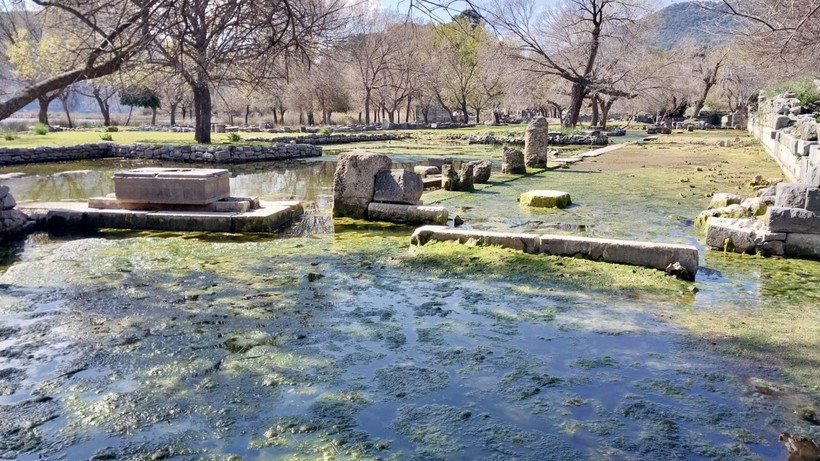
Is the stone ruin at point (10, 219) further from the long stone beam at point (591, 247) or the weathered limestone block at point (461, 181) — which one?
the weathered limestone block at point (461, 181)

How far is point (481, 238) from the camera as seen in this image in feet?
26.6

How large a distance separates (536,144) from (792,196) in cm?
1080

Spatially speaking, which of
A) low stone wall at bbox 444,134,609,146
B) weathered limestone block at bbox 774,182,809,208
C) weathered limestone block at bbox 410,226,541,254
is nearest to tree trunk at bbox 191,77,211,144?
low stone wall at bbox 444,134,609,146

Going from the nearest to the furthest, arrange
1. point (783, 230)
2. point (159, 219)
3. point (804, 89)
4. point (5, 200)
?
1. point (783, 230)
2. point (5, 200)
3. point (159, 219)
4. point (804, 89)

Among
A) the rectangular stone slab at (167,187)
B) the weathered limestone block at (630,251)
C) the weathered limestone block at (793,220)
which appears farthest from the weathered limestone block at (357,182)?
the weathered limestone block at (793,220)

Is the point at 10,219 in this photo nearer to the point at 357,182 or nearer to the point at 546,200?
the point at 357,182

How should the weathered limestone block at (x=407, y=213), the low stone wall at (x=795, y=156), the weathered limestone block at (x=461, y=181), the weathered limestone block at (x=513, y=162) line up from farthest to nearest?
the weathered limestone block at (x=513, y=162)
the weathered limestone block at (x=461, y=181)
the weathered limestone block at (x=407, y=213)
the low stone wall at (x=795, y=156)


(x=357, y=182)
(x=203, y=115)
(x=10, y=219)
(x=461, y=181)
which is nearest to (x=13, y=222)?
(x=10, y=219)

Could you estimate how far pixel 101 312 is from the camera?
5.88 metres

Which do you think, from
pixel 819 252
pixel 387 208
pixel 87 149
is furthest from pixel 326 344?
pixel 87 149

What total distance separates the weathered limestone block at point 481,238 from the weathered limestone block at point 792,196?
314 cm

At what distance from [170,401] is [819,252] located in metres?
7.42

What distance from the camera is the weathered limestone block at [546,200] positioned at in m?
11.5

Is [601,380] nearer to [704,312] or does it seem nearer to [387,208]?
[704,312]
